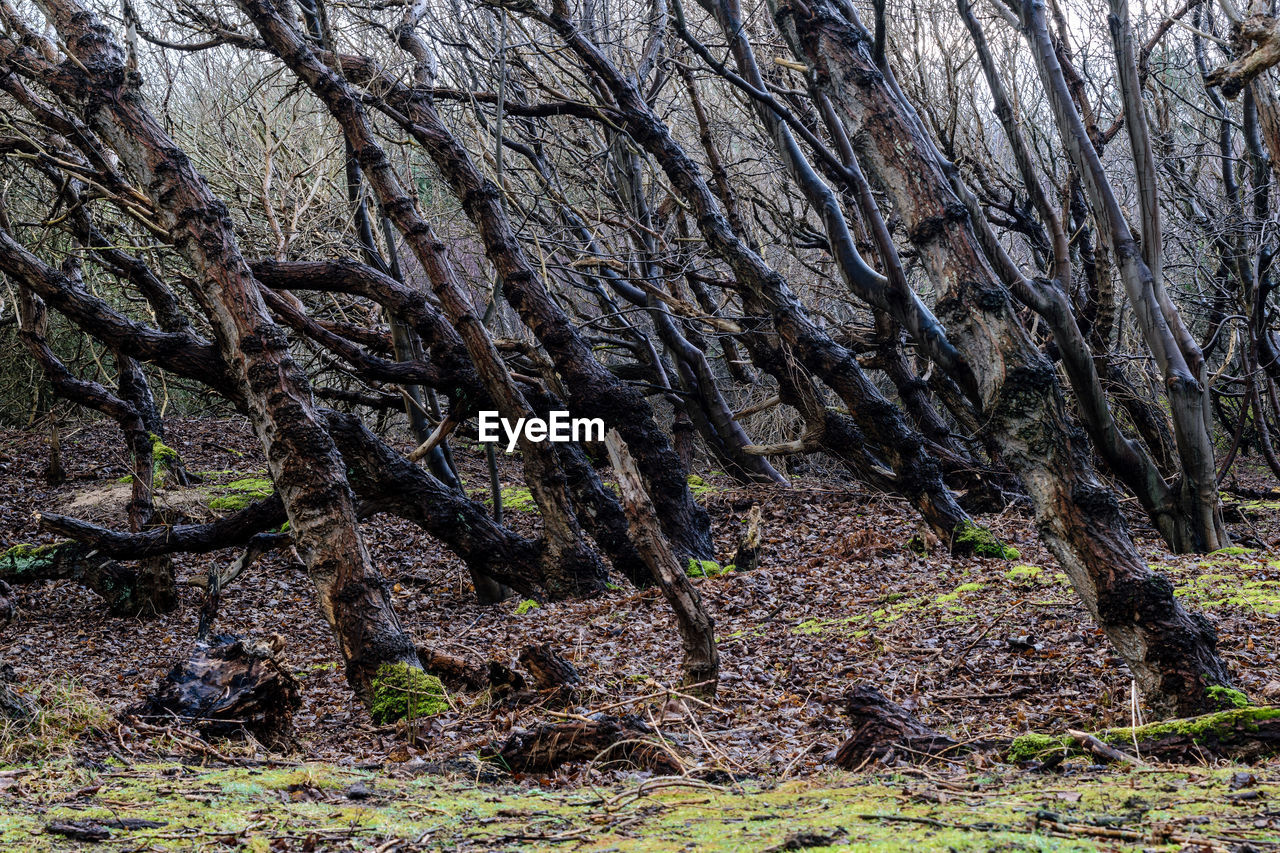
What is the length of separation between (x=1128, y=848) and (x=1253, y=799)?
646mm

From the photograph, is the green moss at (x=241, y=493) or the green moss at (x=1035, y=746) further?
the green moss at (x=241, y=493)

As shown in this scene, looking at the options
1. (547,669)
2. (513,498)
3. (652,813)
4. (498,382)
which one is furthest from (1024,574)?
(513,498)

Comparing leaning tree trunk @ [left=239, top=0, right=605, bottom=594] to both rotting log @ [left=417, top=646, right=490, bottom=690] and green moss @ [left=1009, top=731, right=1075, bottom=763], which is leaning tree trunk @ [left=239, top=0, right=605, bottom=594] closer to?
rotting log @ [left=417, top=646, right=490, bottom=690]

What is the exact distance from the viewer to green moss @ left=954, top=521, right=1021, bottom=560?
8.36 m

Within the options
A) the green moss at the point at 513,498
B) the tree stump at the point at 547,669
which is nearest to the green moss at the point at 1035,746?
the tree stump at the point at 547,669

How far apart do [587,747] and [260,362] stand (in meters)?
3.25

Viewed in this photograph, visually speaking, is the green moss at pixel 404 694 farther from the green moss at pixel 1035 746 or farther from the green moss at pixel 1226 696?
the green moss at pixel 1226 696

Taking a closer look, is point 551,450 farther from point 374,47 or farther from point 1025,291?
point 374,47

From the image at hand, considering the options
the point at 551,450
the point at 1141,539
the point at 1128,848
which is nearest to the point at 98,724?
the point at 1128,848

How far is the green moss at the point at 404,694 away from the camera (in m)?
5.04

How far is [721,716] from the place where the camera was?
Answer: 4648 millimetres

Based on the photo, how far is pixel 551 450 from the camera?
8.66m

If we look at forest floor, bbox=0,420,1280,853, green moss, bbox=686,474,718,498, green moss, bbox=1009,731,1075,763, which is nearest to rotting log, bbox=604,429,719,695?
forest floor, bbox=0,420,1280,853

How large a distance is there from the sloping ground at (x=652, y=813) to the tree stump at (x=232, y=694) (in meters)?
0.89
